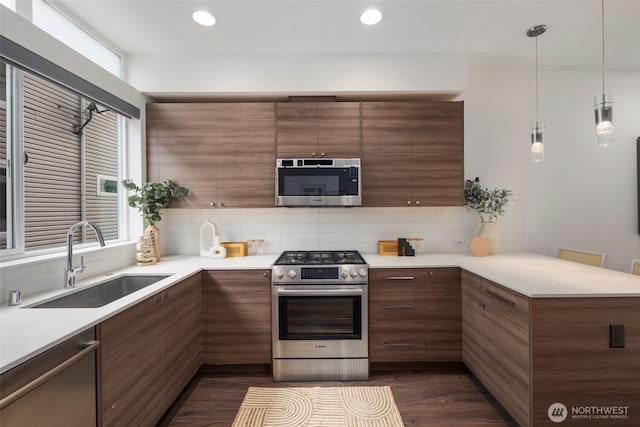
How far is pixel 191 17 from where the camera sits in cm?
214

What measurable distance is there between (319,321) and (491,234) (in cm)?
181

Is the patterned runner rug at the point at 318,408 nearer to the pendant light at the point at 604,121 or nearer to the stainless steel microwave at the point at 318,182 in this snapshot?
the stainless steel microwave at the point at 318,182

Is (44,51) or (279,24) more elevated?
(279,24)

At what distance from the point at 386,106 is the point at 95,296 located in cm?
266

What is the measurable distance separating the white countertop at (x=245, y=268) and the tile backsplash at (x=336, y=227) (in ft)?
0.79

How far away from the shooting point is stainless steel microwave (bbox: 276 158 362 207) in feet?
8.66

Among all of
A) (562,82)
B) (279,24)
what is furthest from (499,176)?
(279,24)

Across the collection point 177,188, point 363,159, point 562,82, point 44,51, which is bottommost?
point 177,188

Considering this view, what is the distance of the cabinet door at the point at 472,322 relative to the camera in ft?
7.04

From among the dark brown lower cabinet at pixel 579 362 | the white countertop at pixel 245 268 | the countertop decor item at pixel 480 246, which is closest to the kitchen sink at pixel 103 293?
the white countertop at pixel 245 268

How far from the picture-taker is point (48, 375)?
1.03 metres

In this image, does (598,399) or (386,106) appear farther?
(386,106)

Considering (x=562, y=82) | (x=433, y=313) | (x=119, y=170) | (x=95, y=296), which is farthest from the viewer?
(x=562, y=82)

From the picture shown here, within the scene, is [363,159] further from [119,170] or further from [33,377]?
[33,377]
